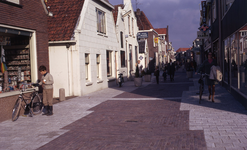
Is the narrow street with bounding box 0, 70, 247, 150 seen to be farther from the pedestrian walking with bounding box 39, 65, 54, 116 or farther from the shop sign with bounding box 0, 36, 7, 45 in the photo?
the shop sign with bounding box 0, 36, 7, 45

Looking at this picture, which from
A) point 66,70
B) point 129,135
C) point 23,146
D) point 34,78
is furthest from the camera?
point 66,70

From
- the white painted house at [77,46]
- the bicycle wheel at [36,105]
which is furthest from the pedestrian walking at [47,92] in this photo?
the white painted house at [77,46]

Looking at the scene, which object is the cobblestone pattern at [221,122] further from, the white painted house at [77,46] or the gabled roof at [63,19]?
the gabled roof at [63,19]

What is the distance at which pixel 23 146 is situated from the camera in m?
5.80

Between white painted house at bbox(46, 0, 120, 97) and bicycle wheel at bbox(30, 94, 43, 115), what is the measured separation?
17.0 feet

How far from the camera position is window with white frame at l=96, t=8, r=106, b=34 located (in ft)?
61.0

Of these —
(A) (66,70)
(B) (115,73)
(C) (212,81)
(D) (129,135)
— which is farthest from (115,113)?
(B) (115,73)

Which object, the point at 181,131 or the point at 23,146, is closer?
the point at 23,146

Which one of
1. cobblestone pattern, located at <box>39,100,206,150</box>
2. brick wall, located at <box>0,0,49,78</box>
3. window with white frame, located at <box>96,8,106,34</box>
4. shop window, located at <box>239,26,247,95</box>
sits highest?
window with white frame, located at <box>96,8,106,34</box>

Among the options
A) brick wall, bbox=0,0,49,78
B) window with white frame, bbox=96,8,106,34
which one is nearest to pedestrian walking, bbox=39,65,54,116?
brick wall, bbox=0,0,49,78

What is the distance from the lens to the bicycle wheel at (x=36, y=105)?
9296 mm

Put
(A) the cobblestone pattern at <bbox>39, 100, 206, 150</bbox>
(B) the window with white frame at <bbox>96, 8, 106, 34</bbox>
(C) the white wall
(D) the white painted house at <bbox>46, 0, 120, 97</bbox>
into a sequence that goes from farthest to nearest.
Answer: (B) the window with white frame at <bbox>96, 8, 106, 34</bbox>, (C) the white wall, (D) the white painted house at <bbox>46, 0, 120, 97</bbox>, (A) the cobblestone pattern at <bbox>39, 100, 206, 150</bbox>

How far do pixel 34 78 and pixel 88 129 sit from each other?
418cm

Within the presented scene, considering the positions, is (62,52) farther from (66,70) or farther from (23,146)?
(23,146)
